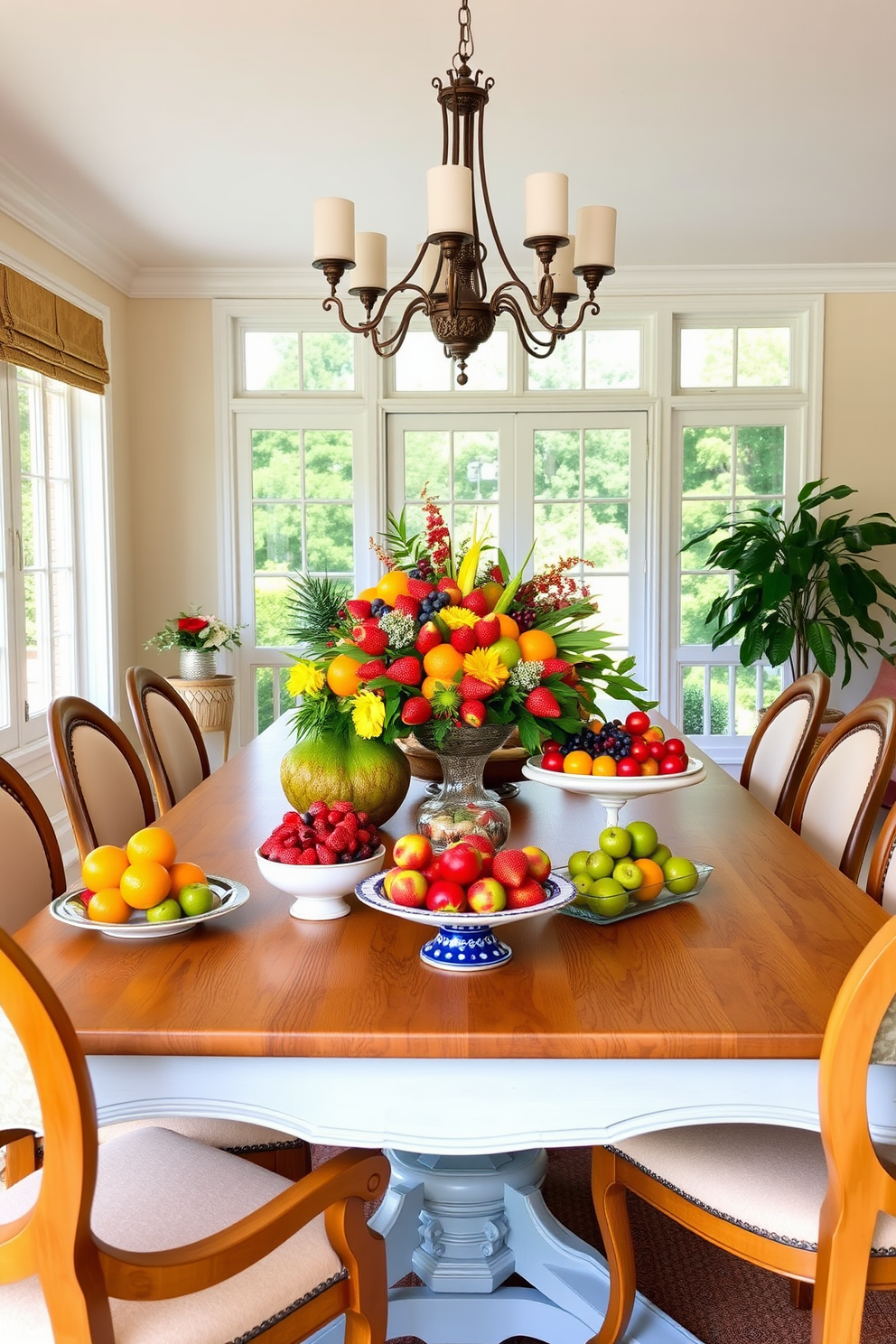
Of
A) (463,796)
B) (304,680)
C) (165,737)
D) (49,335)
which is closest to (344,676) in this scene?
(304,680)

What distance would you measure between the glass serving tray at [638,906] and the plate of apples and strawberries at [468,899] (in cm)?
15

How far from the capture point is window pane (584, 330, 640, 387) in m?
5.86

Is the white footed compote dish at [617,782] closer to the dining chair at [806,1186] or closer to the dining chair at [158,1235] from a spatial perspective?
the dining chair at [806,1186]

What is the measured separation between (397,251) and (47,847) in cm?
422

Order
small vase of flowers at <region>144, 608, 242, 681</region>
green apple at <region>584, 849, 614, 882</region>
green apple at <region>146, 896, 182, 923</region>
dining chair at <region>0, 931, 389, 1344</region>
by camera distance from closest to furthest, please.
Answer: dining chair at <region>0, 931, 389, 1344</region>, green apple at <region>146, 896, 182, 923</region>, green apple at <region>584, 849, 614, 882</region>, small vase of flowers at <region>144, 608, 242, 681</region>

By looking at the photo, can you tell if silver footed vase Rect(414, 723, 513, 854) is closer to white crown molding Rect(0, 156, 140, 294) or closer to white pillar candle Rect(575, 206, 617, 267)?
white pillar candle Rect(575, 206, 617, 267)

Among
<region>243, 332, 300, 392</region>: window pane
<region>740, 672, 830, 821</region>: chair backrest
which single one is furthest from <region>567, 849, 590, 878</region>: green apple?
<region>243, 332, 300, 392</region>: window pane

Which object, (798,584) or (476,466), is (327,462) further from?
(798,584)

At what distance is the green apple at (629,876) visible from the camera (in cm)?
155

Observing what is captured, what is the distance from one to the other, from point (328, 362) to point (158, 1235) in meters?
5.17

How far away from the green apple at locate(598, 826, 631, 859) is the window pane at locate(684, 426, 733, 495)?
182 inches

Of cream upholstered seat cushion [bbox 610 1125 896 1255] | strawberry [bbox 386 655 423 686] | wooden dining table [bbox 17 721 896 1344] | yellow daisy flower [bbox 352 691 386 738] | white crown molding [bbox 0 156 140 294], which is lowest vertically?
cream upholstered seat cushion [bbox 610 1125 896 1255]

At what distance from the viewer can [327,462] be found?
590 cm

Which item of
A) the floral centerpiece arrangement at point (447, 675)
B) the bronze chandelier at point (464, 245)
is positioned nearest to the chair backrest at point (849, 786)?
the floral centerpiece arrangement at point (447, 675)
